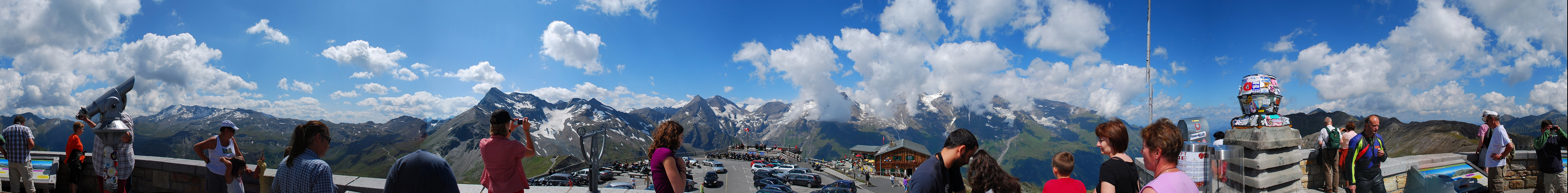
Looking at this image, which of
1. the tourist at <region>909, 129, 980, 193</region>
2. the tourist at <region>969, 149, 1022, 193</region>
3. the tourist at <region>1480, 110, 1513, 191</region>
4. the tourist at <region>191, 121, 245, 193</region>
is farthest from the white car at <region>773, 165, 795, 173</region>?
the tourist at <region>909, 129, 980, 193</region>

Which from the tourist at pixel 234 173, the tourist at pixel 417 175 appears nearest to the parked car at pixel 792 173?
the tourist at pixel 234 173

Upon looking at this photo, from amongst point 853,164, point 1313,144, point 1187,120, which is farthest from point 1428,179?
point 853,164

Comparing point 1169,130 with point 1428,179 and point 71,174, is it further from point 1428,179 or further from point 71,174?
point 71,174

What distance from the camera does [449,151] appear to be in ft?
600

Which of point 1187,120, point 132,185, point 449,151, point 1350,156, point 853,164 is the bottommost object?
point 449,151

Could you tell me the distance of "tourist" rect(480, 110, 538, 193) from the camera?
173 inches

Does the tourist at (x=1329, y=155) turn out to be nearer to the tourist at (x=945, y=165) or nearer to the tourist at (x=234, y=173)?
the tourist at (x=945, y=165)

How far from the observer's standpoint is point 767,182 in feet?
87.7

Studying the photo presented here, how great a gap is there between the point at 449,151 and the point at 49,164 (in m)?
205

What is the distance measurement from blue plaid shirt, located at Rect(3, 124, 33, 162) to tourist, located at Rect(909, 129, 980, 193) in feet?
34.4

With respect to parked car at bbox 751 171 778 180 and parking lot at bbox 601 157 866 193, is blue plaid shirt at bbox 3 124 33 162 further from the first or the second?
parked car at bbox 751 171 778 180

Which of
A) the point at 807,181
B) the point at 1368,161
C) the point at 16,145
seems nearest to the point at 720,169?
the point at 807,181

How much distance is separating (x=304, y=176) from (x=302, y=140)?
0.71 ft

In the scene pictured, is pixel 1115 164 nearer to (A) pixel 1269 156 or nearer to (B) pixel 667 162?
(A) pixel 1269 156
